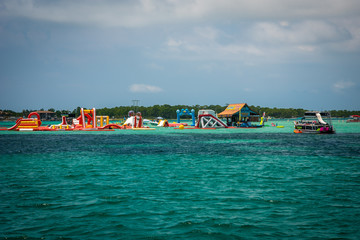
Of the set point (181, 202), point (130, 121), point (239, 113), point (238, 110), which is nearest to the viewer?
point (181, 202)

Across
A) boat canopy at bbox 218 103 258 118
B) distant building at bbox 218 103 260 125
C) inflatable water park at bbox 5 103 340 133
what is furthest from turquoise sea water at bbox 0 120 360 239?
distant building at bbox 218 103 260 125

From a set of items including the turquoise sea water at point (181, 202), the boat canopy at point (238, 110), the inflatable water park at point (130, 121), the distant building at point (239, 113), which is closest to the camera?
the turquoise sea water at point (181, 202)

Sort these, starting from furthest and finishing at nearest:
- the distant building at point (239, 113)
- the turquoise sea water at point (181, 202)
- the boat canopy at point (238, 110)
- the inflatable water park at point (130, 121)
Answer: the distant building at point (239, 113)
the boat canopy at point (238, 110)
the inflatable water park at point (130, 121)
the turquoise sea water at point (181, 202)

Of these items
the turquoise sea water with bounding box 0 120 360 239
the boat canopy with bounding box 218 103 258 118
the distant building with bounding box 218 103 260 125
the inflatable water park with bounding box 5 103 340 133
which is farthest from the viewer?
the distant building with bounding box 218 103 260 125

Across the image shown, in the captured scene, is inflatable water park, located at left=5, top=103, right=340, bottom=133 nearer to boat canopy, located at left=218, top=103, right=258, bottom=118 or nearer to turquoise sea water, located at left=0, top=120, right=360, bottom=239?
boat canopy, located at left=218, top=103, right=258, bottom=118

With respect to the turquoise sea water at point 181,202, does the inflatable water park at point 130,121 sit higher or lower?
higher

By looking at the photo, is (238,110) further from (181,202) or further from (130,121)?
(181,202)

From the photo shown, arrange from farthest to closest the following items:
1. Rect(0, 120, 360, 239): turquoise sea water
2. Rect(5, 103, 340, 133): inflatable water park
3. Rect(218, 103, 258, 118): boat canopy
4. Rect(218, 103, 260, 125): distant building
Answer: Rect(218, 103, 260, 125): distant building → Rect(218, 103, 258, 118): boat canopy → Rect(5, 103, 340, 133): inflatable water park → Rect(0, 120, 360, 239): turquoise sea water

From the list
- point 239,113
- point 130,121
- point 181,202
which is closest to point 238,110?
point 239,113

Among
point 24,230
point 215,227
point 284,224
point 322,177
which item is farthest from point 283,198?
point 24,230

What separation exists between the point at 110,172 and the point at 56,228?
41.8ft

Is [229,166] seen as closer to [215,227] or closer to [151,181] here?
[151,181]

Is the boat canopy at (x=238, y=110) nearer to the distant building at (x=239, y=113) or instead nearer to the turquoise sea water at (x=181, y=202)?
the distant building at (x=239, y=113)

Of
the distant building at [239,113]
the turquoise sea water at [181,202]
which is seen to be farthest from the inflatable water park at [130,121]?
the turquoise sea water at [181,202]
